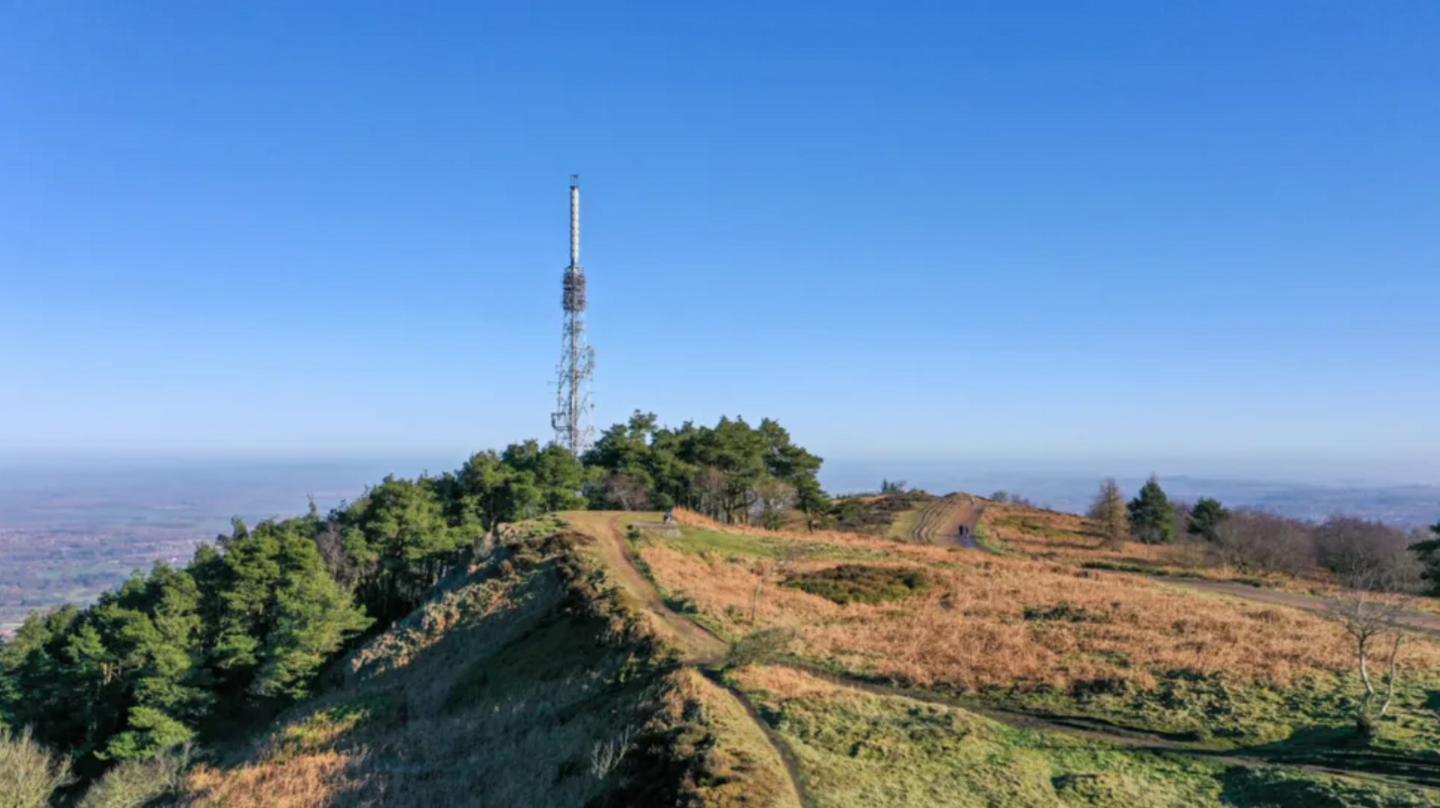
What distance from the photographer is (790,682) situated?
58.9 ft

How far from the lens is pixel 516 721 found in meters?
19.8

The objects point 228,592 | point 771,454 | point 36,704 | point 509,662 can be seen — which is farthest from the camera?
point 771,454

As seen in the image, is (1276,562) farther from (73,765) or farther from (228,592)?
(73,765)

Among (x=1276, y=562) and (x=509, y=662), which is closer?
(x=509, y=662)

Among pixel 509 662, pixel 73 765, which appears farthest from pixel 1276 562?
pixel 73 765

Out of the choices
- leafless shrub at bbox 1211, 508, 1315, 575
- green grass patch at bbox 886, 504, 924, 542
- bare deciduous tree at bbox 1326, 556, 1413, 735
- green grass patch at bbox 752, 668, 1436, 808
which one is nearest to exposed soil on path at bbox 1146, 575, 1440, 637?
bare deciduous tree at bbox 1326, 556, 1413, 735

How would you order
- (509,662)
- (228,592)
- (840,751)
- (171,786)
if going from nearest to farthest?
(840,751) < (171,786) < (509,662) < (228,592)

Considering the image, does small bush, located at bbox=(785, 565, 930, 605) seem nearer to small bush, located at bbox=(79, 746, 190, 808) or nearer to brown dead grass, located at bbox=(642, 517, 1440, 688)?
brown dead grass, located at bbox=(642, 517, 1440, 688)

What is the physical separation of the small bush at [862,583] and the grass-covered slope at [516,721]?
31.5 feet

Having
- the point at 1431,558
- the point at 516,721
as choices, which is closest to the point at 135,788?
the point at 516,721

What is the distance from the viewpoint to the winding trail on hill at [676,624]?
13.7m

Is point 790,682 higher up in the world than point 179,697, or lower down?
higher up

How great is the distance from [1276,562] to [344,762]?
59760 mm

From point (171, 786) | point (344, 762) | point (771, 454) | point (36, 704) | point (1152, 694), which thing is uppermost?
point (771, 454)
